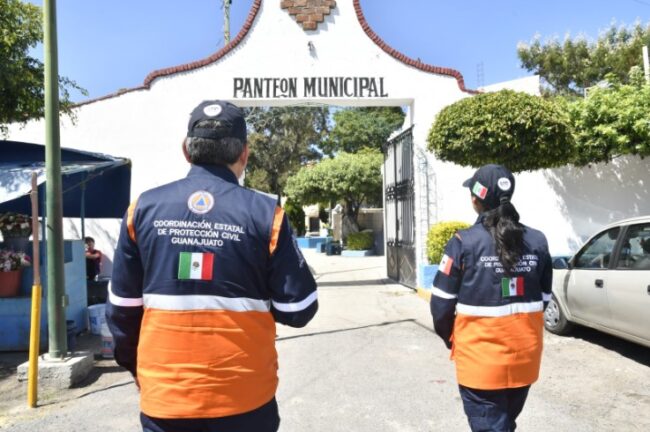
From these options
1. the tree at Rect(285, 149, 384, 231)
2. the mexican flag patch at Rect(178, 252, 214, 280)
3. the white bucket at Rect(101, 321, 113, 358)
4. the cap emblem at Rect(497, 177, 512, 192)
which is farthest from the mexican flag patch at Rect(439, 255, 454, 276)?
the tree at Rect(285, 149, 384, 231)

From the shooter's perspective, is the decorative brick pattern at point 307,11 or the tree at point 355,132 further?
the tree at point 355,132

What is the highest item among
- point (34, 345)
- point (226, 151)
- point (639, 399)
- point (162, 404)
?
point (226, 151)

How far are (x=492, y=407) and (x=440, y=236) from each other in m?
7.58

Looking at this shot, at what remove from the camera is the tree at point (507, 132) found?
853cm

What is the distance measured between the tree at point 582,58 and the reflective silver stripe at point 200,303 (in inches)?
1136

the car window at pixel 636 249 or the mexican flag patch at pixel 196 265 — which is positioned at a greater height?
the mexican flag patch at pixel 196 265

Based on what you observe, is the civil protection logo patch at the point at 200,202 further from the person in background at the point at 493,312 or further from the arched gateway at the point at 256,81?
the arched gateway at the point at 256,81

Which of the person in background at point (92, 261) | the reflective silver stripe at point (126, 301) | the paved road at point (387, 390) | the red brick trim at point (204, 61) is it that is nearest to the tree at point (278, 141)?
the red brick trim at point (204, 61)

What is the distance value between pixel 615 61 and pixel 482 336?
2923cm

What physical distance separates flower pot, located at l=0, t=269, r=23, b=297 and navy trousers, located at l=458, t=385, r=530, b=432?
19.9 ft

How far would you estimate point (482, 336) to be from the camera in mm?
2805

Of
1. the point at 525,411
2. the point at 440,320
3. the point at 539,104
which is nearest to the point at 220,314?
the point at 440,320

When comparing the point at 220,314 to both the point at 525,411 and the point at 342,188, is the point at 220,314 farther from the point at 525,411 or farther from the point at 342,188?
the point at 342,188

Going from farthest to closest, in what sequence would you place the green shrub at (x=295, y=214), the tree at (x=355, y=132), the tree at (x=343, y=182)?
the tree at (x=355, y=132) → the green shrub at (x=295, y=214) → the tree at (x=343, y=182)
